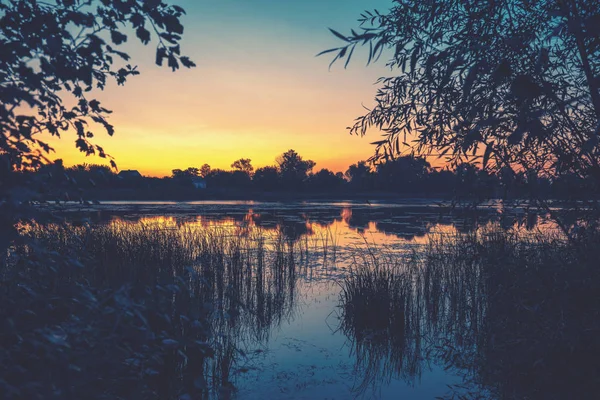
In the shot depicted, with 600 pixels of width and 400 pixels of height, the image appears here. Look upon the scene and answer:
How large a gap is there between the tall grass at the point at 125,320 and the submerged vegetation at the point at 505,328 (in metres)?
1.86

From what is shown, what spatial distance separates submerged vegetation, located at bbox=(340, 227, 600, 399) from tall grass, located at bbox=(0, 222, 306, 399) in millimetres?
1863

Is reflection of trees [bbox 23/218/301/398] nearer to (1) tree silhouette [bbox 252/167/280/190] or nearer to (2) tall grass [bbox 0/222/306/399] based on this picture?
(2) tall grass [bbox 0/222/306/399]

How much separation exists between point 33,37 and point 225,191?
7232 centimetres

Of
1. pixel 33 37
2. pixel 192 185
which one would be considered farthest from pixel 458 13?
pixel 192 185

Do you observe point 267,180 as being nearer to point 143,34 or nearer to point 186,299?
point 186,299

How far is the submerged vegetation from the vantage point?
4047 millimetres

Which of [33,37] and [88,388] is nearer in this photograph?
[33,37]

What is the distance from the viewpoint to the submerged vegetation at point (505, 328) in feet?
13.3

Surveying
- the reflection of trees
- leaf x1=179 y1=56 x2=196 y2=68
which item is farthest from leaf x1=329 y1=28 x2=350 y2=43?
the reflection of trees

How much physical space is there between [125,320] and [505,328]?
4533mm

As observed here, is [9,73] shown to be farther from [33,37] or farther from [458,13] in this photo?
[458,13]

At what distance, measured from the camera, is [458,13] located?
194 inches

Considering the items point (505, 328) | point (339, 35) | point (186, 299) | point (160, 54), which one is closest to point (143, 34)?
point (160, 54)

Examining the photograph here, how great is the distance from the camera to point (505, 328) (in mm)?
5141
